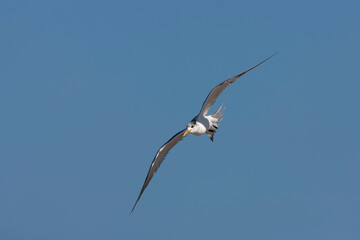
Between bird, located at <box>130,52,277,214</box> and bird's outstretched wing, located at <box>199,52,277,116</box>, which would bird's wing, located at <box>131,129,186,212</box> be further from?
bird's outstretched wing, located at <box>199,52,277,116</box>

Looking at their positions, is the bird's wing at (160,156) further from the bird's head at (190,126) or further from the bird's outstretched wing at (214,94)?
the bird's outstretched wing at (214,94)

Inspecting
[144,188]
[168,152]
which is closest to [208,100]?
[168,152]

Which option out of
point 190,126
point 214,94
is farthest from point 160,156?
point 214,94

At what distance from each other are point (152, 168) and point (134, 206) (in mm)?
2857

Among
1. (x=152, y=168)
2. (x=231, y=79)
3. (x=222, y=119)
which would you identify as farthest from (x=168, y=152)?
(x=231, y=79)

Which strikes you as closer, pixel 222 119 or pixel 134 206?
pixel 134 206

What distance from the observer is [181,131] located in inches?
988

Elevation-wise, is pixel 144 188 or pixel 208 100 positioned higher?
pixel 208 100

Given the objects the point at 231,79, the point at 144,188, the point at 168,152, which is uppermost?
the point at 231,79

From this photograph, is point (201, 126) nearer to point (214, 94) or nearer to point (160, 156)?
point (214, 94)

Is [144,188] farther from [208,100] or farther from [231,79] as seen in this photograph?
[231,79]

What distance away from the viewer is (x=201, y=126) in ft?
81.3

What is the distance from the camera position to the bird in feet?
79.0

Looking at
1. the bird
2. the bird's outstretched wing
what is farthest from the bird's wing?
the bird's outstretched wing
